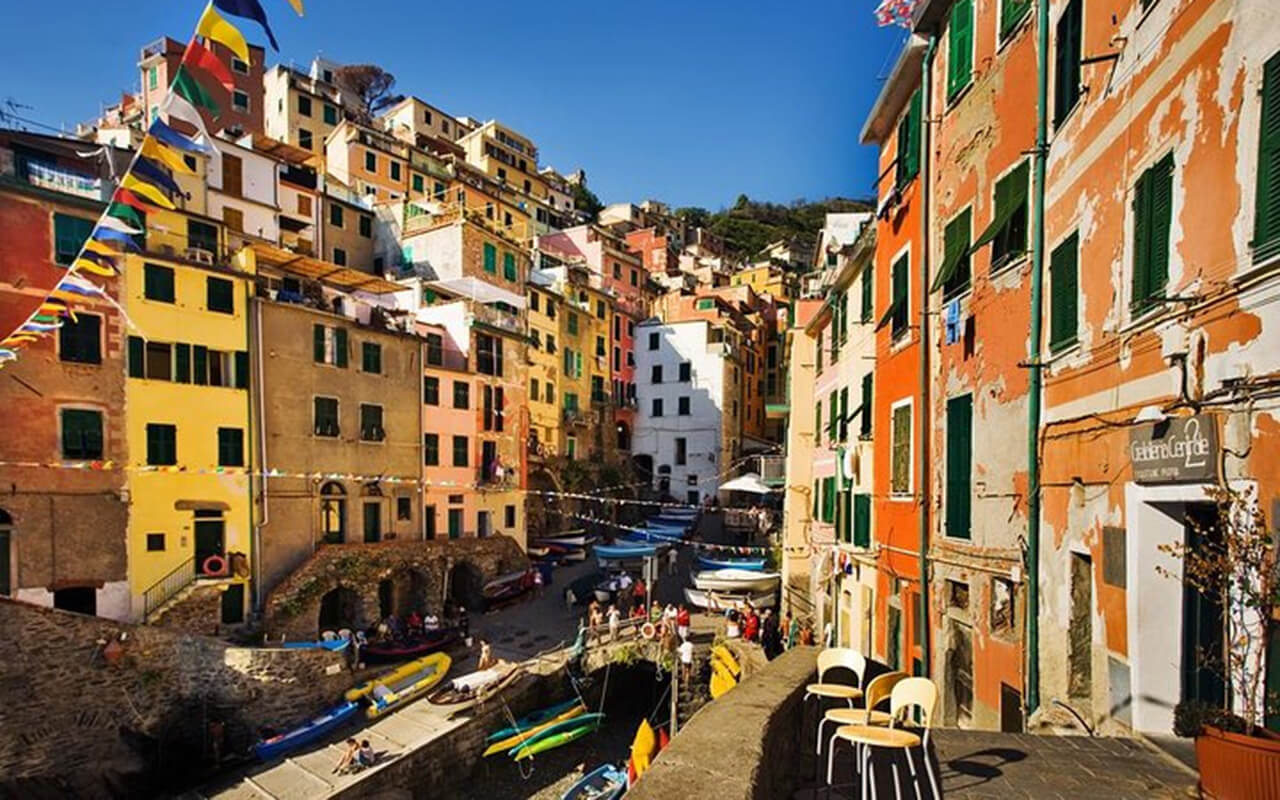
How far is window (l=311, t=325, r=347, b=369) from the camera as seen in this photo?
2855 cm

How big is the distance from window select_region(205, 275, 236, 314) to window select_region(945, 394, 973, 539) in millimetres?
24502

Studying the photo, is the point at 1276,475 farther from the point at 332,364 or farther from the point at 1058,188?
the point at 332,364

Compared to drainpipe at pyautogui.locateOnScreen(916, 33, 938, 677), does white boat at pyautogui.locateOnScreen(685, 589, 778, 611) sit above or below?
below

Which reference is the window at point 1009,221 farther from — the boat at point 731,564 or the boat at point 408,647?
the boat at point 408,647

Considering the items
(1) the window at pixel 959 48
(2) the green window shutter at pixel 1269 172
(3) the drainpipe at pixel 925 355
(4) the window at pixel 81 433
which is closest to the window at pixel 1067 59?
(1) the window at pixel 959 48

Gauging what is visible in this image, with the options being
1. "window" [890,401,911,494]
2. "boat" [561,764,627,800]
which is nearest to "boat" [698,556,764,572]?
"boat" [561,764,627,800]

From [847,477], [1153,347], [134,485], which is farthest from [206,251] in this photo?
[1153,347]

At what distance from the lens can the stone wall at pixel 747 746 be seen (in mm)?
4270

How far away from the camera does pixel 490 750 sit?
22.4m

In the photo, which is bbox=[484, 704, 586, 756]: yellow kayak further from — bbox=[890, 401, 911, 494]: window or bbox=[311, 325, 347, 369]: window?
bbox=[311, 325, 347, 369]: window

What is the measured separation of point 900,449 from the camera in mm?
15016

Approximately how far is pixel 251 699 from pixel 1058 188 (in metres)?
24.9

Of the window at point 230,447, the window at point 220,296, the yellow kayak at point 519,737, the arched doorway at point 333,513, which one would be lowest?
the yellow kayak at point 519,737

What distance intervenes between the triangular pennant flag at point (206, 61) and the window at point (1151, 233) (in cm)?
1317
